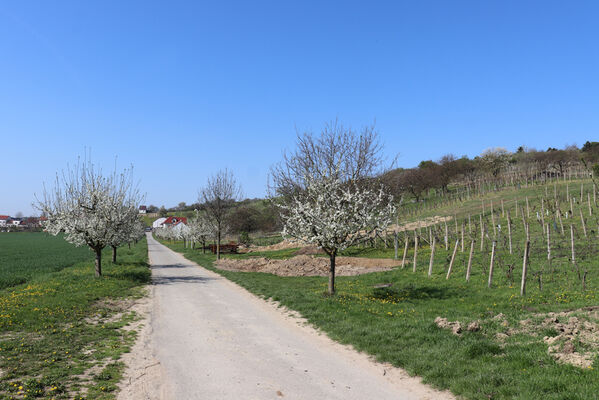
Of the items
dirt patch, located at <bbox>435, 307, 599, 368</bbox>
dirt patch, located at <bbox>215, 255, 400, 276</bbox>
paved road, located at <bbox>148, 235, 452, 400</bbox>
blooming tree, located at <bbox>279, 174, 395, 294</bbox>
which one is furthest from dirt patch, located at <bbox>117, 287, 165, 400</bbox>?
dirt patch, located at <bbox>215, 255, 400, 276</bbox>

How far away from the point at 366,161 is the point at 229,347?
27.0 m

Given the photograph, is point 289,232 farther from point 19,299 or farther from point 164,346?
point 19,299

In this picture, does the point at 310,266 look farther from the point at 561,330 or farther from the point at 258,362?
the point at 561,330

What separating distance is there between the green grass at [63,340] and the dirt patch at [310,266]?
40.8ft

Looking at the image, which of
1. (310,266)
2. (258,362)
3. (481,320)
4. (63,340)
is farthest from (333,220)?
(310,266)

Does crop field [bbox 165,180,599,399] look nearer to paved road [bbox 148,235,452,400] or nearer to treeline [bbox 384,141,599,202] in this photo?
paved road [bbox 148,235,452,400]

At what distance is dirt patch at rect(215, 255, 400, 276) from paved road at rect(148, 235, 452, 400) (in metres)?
12.9

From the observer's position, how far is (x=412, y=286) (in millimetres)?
18672

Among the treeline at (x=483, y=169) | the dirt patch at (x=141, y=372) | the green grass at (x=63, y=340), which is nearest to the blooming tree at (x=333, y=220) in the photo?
the dirt patch at (x=141, y=372)

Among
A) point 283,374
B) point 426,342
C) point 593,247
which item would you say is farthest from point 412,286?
point 283,374

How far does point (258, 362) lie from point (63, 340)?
5914 mm

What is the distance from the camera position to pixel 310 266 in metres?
29.3

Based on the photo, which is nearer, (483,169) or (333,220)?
(333,220)

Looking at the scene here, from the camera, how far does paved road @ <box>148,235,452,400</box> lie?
282 inches
